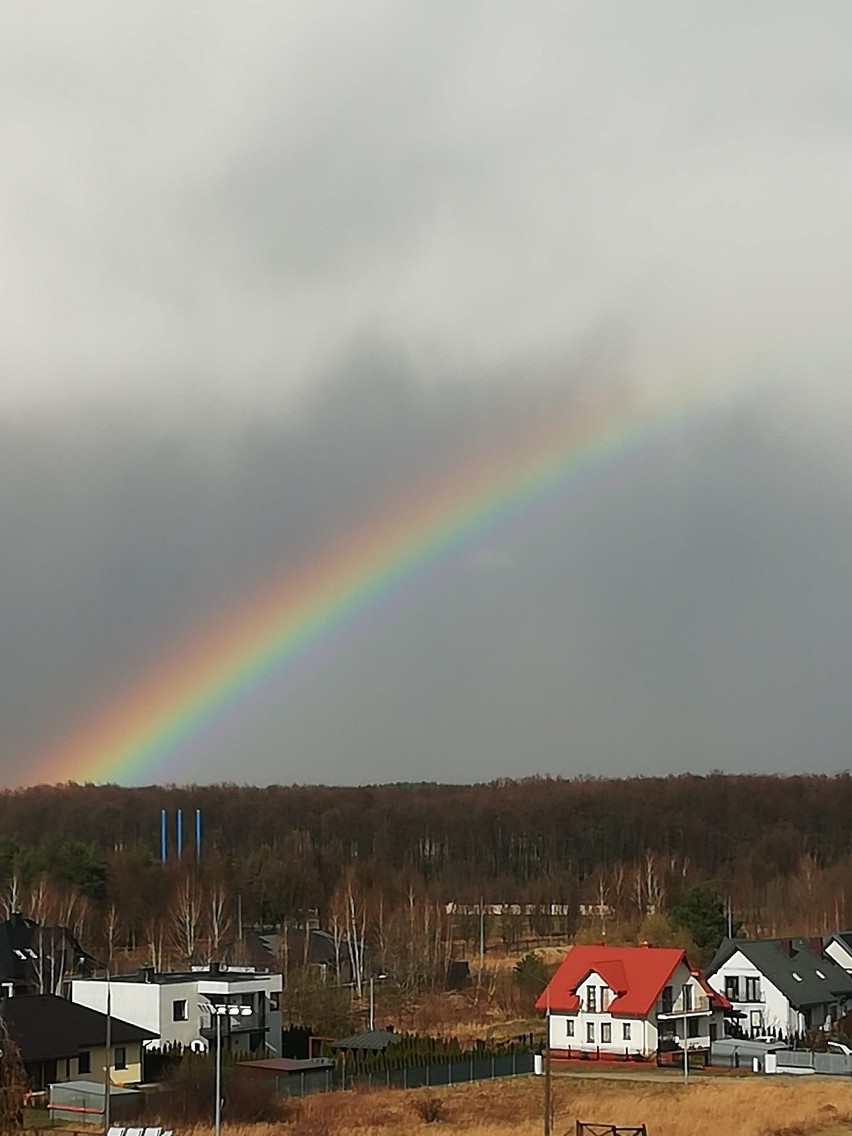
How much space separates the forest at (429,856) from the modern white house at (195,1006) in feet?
66.2

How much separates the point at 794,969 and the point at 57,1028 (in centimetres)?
2200

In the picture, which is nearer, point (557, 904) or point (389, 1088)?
point (389, 1088)

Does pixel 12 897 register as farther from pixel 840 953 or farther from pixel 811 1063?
pixel 811 1063

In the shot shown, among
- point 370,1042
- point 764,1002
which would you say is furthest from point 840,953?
point 370,1042

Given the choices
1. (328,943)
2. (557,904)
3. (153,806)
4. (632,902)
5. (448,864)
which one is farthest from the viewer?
(153,806)

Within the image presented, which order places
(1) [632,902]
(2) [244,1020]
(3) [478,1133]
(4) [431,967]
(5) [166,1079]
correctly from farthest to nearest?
(1) [632,902], (4) [431,967], (2) [244,1020], (5) [166,1079], (3) [478,1133]

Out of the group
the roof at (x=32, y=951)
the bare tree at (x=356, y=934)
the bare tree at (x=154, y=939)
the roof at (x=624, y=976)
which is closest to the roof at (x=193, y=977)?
the roof at (x=624, y=976)

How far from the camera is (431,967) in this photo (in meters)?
56.5

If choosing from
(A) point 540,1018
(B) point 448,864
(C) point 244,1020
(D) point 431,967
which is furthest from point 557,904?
(C) point 244,1020

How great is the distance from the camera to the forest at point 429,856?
68250 millimetres

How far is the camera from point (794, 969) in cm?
4469

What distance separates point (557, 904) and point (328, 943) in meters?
19.2

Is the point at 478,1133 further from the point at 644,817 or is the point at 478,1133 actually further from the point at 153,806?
the point at 153,806

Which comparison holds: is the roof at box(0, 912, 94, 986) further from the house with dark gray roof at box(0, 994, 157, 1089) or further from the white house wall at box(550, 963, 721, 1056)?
the white house wall at box(550, 963, 721, 1056)
